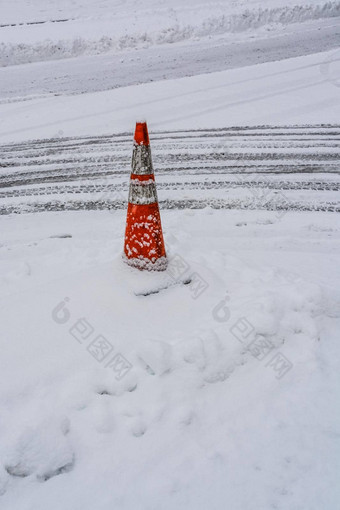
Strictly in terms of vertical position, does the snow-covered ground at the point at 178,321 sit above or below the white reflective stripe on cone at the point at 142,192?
below

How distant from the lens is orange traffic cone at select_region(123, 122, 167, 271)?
3088 mm

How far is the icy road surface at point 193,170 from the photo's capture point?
5.15 metres

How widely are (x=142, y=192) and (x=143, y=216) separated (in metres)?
0.17

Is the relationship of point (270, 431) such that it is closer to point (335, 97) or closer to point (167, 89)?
point (335, 97)

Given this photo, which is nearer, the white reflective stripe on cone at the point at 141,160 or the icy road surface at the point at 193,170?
the white reflective stripe on cone at the point at 141,160

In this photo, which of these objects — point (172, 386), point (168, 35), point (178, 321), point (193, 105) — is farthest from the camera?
point (168, 35)

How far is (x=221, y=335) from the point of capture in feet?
9.36

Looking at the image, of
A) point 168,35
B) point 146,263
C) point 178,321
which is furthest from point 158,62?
point 178,321

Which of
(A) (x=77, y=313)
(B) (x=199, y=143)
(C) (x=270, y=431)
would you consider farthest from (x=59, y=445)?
(B) (x=199, y=143)

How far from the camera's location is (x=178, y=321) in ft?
9.81

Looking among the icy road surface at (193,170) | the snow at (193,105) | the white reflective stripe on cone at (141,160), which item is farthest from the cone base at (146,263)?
the snow at (193,105)

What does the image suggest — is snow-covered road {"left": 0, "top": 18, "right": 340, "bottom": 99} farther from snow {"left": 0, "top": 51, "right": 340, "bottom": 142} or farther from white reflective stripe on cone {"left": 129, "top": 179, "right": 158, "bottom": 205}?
white reflective stripe on cone {"left": 129, "top": 179, "right": 158, "bottom": 205}

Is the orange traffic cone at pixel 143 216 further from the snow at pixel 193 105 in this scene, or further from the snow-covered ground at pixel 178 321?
the snow at pixel 193 105

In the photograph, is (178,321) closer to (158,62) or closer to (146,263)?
(146,263)
